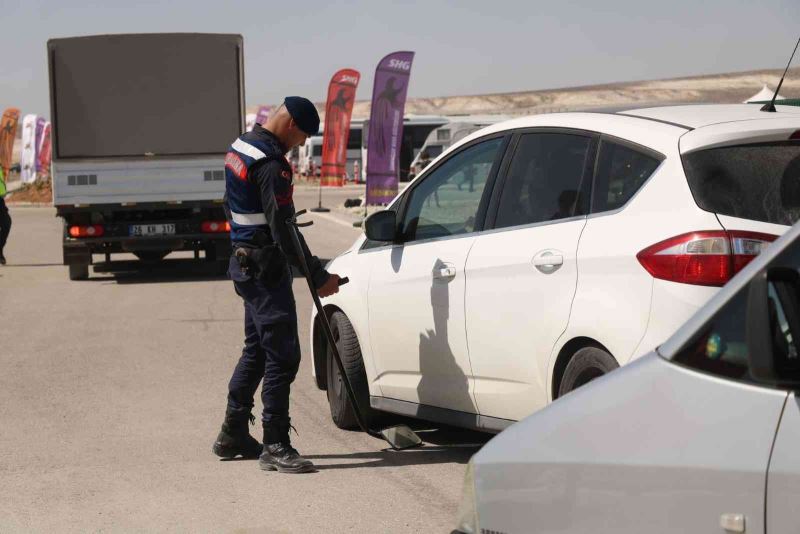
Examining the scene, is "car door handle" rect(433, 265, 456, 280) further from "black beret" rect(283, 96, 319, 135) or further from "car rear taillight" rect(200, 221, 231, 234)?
"car rear taillight" rect(200, 221, 231, 234)

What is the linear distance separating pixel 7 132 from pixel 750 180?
2123 inches

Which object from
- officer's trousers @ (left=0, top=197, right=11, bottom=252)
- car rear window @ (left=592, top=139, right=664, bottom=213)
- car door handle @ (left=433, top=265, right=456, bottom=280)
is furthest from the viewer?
officer's trousers @ (left=0, top=197, right=11, bottom=252)

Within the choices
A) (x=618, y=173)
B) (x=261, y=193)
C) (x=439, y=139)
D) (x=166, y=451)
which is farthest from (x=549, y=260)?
(x=439, y=139)

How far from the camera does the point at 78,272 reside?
59.8ft

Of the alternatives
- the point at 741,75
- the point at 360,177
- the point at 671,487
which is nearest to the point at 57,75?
the point at 671,487

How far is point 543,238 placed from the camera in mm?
5531

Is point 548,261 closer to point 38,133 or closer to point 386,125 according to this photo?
point 386,125

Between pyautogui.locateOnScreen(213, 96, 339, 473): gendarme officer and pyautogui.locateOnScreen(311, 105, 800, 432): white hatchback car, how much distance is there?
587 mm

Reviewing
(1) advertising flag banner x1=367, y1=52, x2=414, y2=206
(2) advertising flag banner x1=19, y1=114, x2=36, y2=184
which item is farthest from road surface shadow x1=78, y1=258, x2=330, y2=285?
(2) advertising flag banner x1=19, y1=114, x2=36, y2=184

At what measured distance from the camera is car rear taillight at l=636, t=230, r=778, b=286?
464cm

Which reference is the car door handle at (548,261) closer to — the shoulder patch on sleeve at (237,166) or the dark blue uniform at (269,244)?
the dark blue uniform at (269,244)

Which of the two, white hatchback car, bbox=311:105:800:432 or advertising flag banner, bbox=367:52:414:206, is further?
advertising flag banner, bbox=367:52:414:206

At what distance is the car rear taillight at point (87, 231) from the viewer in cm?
1767

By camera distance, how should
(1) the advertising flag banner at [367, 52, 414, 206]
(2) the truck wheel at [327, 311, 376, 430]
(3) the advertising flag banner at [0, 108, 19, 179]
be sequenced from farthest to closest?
(3) the advertising flag banner at [0, 108, 19, 179] < (1) the advertising flag banner at [367, 52, 414, 206] < (2) the truck wheel at [327, 311, 376, 430]
